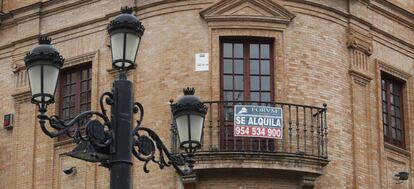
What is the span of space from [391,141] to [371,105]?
142 centimetres

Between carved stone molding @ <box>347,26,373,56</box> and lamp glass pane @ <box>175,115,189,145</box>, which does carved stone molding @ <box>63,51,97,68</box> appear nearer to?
carved stone molding @ <box>347,26,373,56</box>

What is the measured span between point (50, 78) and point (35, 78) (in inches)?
8.1

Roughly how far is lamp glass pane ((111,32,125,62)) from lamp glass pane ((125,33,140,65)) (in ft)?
0.24

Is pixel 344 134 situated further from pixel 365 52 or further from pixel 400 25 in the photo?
pixel 400 25

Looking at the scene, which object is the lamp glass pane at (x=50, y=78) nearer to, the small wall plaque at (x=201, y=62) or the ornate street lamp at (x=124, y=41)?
the ornate street lamp at (x=124, y=41)

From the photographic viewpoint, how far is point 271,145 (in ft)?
80.4

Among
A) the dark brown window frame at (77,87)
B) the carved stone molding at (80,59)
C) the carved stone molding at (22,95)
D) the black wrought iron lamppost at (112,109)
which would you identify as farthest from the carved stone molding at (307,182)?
the black wrought iron lamppost at (112,109)

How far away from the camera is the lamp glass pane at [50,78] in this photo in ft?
48.0

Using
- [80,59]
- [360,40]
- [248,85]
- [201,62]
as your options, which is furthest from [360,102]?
[80,59]

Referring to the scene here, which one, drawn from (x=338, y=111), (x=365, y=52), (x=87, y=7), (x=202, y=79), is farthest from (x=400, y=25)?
(x=87, y=7)

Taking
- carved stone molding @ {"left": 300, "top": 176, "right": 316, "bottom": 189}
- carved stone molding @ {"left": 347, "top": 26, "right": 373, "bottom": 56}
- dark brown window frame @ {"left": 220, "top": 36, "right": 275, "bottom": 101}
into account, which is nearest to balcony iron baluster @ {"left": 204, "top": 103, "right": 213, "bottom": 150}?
dark brown window frame @ {"left": 220, "top": 36, "right": 275, "bottom": 101}

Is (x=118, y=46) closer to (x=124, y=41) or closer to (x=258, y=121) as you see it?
(x=124, y=41)

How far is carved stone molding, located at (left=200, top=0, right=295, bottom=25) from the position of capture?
25.3 meters

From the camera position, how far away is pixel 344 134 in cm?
2562
